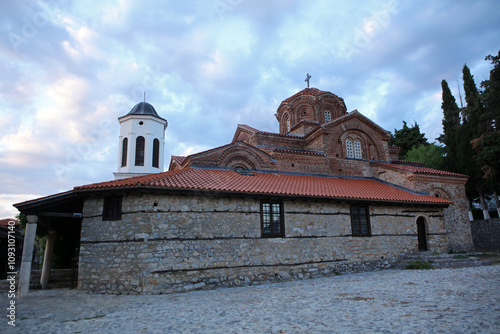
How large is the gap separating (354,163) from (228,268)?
10.4m

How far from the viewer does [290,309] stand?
6336 mm

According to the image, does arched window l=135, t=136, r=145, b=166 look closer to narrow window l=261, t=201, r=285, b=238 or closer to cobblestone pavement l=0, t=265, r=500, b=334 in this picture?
cobblestone pavement l=0, t=265, r=500, b=334

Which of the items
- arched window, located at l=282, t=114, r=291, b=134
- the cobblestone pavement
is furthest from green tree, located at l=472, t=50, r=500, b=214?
the cobblestone pavement

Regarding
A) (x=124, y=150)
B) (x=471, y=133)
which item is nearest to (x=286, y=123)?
(x=124, y=150)

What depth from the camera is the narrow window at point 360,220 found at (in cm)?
1255

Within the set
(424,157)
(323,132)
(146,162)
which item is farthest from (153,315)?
(424,157)

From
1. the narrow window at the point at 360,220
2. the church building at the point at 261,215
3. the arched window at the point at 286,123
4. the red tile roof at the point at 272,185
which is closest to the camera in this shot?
the church building at the point at 261,215

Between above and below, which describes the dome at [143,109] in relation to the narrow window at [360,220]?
above

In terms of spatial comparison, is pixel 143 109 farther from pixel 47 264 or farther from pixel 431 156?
pixel 431 156

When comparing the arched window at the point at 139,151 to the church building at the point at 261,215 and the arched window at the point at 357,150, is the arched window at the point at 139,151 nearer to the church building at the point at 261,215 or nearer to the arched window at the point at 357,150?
the church building at the point at 261,215

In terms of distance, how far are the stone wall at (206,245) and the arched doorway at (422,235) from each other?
9.95 ft

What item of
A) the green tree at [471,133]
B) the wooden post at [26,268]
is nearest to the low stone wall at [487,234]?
the green tree at [471,133]

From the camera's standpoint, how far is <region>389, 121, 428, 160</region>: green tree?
33.0 metres

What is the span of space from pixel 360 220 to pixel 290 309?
24.4 ft
